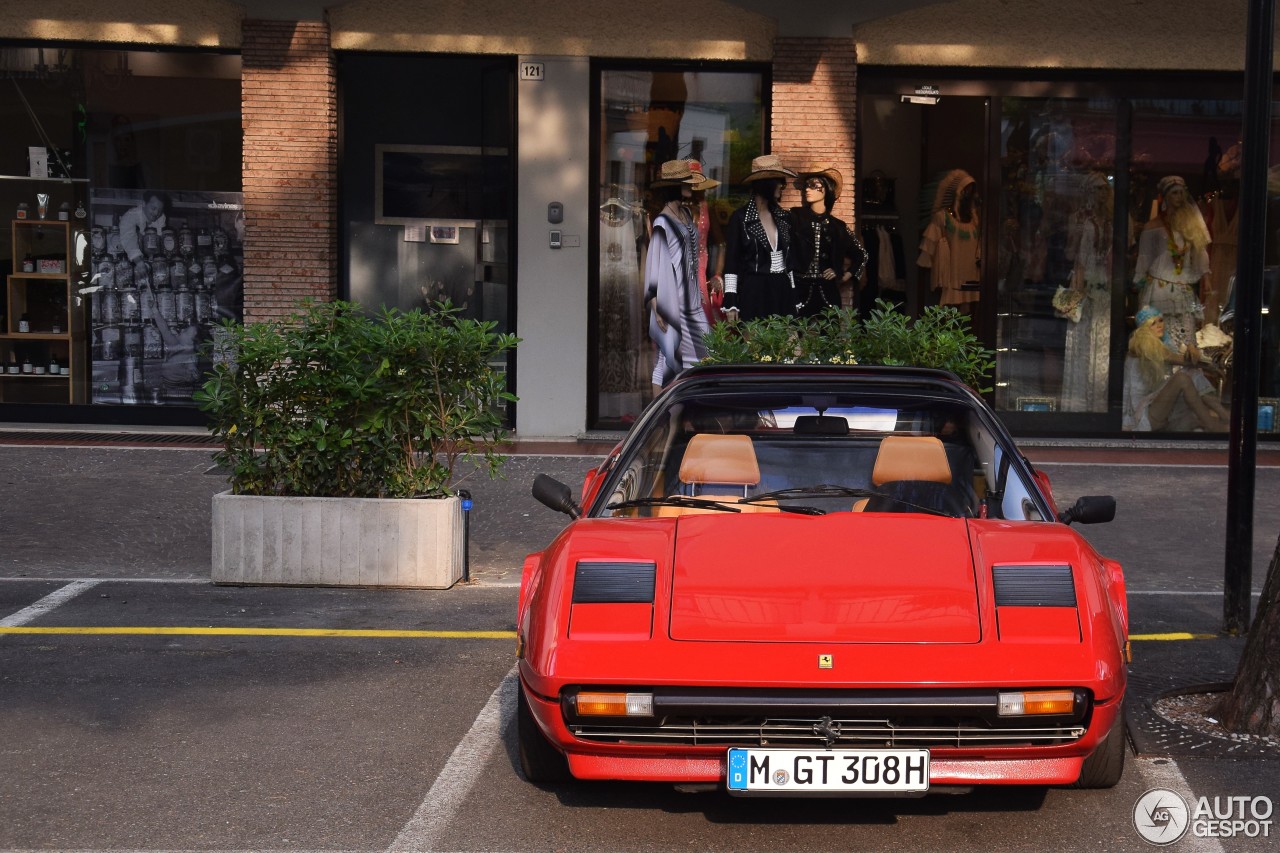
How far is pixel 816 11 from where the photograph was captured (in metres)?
15.2

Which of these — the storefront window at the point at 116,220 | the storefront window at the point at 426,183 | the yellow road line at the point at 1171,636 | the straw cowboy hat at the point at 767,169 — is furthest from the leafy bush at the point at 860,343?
the storefront window at the point at 116,220

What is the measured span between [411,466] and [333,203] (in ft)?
24.1

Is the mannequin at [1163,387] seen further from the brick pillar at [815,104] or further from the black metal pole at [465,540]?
the black metal pole at [465,540]

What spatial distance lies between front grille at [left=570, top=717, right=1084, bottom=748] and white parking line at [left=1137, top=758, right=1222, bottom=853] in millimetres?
621

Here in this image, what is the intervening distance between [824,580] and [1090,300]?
12086mm

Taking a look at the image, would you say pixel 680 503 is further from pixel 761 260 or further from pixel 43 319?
pixel 43 319

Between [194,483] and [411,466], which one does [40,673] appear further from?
[194,483]

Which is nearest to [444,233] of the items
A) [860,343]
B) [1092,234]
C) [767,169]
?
[767,169]

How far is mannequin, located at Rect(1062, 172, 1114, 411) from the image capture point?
52.3 feet

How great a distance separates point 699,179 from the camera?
1546cm

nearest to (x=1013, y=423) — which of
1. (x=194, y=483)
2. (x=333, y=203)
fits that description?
(x=333, y=203)

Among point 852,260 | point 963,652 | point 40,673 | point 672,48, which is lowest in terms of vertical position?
point 40,673

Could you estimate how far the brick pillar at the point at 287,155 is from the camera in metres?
15.3
